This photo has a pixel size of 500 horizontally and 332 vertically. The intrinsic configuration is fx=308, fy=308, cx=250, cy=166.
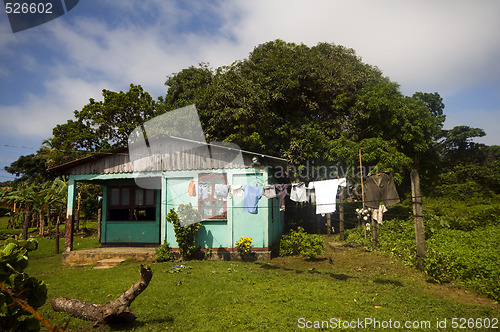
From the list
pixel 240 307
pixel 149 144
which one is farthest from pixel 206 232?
pixel 240 307

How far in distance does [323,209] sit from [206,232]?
16.4 feet

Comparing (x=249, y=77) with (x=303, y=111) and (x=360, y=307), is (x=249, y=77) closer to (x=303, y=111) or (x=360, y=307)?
(x=303, y=111)

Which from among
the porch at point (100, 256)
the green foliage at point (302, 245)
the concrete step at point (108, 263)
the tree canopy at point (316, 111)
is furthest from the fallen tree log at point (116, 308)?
the tree canopy at point (316, 111)

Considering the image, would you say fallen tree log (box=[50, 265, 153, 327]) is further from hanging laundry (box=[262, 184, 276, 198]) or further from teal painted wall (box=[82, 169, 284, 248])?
teal painted wall (box=[82, 169, 284, 248])

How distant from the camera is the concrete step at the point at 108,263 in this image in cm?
1198

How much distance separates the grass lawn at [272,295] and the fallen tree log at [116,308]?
0.17 m

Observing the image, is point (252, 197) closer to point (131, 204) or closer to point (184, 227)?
point (184, 227)

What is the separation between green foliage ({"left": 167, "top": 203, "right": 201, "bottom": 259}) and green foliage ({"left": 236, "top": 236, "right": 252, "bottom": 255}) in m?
1.73

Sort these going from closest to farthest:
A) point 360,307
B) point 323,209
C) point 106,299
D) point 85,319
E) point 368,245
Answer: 1. point 85,319
2. point 360,307
3. point 106,299
4. point 323,209
5. point 368,245

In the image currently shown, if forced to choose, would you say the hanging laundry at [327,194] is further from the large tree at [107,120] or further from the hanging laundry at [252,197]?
the large tree at [107,120]

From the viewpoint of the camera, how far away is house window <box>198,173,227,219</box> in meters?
12.5

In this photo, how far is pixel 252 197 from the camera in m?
10.8

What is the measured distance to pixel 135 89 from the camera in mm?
26562

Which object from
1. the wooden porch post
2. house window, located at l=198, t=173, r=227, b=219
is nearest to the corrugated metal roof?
house window, located at l=198, t=173, r=227, b=219
